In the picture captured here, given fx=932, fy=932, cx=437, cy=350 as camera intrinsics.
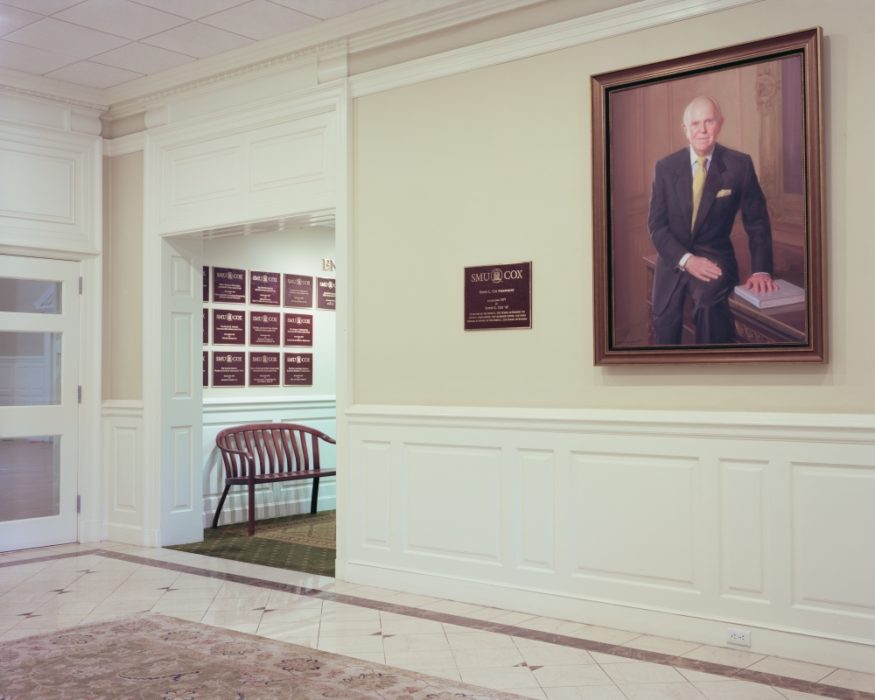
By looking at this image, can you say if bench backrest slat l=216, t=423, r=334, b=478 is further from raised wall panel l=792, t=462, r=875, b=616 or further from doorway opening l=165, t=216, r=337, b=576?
raised wall panel l=792, t=462, r=875, b=616

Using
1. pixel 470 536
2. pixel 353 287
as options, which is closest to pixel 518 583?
pixel 470 536

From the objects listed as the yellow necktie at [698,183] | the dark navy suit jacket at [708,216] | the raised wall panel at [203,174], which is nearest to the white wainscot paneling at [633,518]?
the dark navy suit jacket at [708,216]

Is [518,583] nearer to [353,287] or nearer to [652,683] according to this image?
[652,683]

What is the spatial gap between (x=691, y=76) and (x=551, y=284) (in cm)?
126

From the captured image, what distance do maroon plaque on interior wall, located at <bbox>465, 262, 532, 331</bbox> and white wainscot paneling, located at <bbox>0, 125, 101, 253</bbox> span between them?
11.7 ft

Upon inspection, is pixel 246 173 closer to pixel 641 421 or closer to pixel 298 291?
pixel 298 291

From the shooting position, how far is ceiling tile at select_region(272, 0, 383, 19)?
5.46 meters

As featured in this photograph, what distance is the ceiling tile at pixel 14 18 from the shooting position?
221 inches

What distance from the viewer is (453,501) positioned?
535 cm

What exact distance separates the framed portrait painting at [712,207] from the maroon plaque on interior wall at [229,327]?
4.35 m

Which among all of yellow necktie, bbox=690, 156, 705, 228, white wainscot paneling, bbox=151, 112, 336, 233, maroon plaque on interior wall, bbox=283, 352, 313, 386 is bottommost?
maroon plaque on interior wall, bbox=283, 352, 313, 386

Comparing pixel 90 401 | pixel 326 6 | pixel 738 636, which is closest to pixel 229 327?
pixel 90 401

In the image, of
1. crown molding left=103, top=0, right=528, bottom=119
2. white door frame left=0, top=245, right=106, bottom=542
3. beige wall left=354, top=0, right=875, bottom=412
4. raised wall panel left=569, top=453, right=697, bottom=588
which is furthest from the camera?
white door frame left=0, top=245, right=106, bottom=542

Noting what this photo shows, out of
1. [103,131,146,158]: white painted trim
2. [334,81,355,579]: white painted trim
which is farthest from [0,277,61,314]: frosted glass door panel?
[334,81,355,579]: white painted trim
